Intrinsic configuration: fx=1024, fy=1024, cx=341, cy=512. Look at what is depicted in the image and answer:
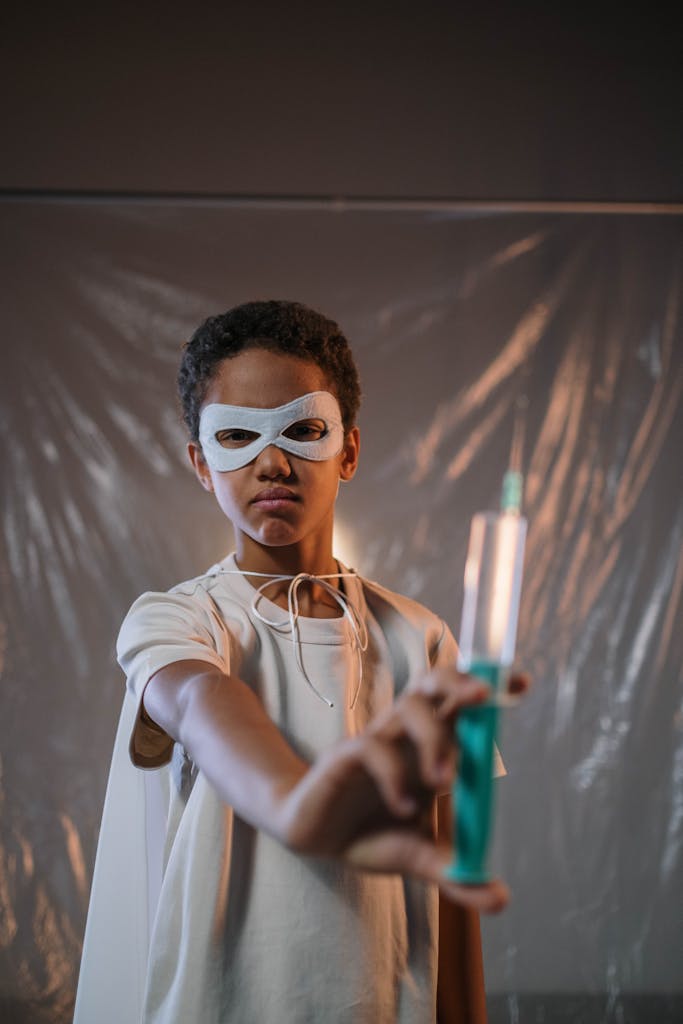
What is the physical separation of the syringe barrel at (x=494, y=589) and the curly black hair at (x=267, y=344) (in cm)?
64

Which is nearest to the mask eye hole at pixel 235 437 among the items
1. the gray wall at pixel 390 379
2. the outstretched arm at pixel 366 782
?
the outstretched arm at pixel 366 782

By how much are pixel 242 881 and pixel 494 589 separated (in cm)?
59

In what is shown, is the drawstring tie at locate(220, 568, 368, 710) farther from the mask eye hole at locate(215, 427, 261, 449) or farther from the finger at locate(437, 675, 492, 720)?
the finger at locate(437, 675, 492, 720)

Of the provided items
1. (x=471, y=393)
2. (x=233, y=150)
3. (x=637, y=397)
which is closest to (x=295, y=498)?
(x=471, y=393)

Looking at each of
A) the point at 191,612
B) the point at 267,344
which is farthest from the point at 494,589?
the point at 267,344

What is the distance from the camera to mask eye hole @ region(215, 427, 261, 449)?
4.17 feet

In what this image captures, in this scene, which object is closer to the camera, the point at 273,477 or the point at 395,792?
the point at 395,792

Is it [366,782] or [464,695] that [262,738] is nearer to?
[366,782]

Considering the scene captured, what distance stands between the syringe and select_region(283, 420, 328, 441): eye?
584 mm

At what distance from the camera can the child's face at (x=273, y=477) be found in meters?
1.24

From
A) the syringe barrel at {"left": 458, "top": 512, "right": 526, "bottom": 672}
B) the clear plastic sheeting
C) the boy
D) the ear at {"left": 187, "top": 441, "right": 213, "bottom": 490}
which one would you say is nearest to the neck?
the boy

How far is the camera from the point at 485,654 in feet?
2.34

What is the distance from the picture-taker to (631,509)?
2.55m

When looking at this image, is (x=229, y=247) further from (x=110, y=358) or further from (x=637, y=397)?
(x=637, y=397)
